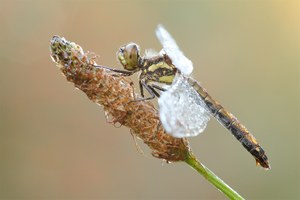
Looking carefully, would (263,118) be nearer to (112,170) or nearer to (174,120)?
(112,170)

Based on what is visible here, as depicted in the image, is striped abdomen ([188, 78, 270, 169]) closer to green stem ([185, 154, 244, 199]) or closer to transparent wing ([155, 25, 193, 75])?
transparent wing ([155, 25, 193, 75])

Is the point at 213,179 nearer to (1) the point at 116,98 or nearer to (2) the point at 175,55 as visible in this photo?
(1) the point at 116,98

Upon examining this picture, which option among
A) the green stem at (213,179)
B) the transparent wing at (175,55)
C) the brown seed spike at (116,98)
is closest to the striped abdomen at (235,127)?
the transparent wing at (175,55)

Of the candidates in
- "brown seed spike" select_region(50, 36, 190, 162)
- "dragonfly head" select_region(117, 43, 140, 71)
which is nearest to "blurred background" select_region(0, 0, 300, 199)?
"dragonfly head" select_region(117, 43, 140, 71)

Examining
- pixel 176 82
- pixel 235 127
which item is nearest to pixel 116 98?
pixel 176 82

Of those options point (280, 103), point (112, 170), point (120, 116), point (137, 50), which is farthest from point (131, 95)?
point (280, 103)

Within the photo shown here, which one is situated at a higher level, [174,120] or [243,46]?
[243,46]
